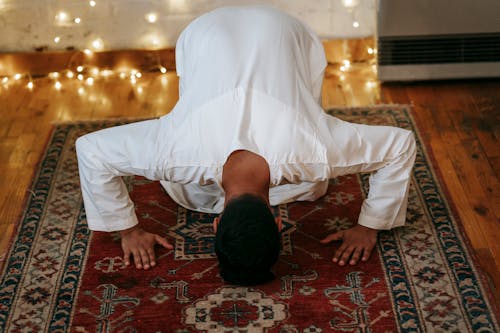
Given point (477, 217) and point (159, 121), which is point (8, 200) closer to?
point (159, 121)

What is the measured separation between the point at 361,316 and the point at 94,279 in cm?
74

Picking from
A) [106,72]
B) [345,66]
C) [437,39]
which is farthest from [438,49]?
[106,72]

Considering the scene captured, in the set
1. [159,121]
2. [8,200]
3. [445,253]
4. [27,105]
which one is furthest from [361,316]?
[27,105]

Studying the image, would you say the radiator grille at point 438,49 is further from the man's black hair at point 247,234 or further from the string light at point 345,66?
the man's black hair at point 247,234

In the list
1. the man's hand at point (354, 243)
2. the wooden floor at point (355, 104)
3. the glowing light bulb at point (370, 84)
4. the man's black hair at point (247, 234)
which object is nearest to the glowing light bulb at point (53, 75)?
the wooden floor at point (355, 104)

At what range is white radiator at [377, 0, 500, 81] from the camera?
9.50ft

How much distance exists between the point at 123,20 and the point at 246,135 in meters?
1.58

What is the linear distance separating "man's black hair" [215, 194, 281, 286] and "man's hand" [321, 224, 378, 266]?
16.3 inches

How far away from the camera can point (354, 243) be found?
2043 mm

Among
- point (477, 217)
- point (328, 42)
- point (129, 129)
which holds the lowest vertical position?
point (477, 217)

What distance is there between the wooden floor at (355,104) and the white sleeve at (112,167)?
38 centimetres

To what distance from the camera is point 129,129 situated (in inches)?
73.9

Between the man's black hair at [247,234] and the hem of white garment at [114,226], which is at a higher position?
the man's black hair at [247,234]

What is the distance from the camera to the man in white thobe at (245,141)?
1.75m
